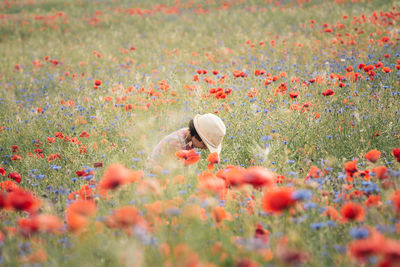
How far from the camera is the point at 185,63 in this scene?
7477 millimetres

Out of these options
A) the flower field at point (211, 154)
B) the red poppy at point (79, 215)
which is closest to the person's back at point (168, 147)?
the flower field at point (211, 154)

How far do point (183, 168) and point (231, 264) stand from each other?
1.04 meters

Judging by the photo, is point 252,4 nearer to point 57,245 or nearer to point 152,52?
point 152,52

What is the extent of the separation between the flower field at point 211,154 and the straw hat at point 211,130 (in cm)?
22

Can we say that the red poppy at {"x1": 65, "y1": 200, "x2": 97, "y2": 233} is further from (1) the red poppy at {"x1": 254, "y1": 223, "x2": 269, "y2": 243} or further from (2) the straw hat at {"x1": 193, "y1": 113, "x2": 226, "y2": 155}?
(2) the straw hat at {"x1": 193, "y1": 113, "x2": 226, "y2": 155}

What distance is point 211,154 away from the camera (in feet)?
7.87

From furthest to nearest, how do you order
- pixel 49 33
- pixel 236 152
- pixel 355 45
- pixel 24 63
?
pixel 49 33, pixel 24 63, pixel 355 45, pixel 236 152

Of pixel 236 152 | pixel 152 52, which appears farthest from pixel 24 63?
pixel 236 152

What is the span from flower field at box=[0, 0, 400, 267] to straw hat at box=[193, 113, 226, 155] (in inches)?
8.7

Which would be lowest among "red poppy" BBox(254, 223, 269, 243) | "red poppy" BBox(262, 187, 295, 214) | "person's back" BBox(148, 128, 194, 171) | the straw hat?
"person's back" BBox(148, 128, 194, 171)

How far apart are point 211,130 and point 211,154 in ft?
3.05

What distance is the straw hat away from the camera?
3.29 m

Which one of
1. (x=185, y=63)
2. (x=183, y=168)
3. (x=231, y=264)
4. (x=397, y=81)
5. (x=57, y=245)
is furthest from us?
(x=185, y=63)

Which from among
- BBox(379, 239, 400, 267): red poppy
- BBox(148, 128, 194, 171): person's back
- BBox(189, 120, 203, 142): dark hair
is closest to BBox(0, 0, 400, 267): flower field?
BBox(379, 239, 400, 267): red poppy
